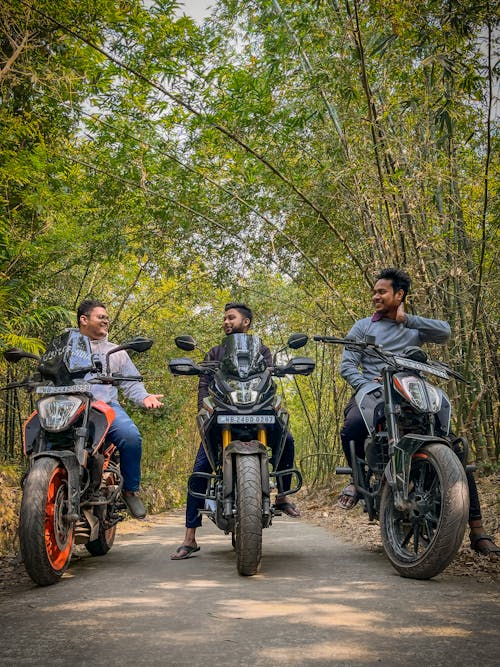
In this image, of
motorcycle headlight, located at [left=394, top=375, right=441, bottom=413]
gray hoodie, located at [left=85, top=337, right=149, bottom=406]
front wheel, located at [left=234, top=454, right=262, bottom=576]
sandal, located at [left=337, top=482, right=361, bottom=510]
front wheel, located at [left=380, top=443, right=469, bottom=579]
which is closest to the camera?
front wheel, located at [left=380, top=443, right=469, bottom=579]

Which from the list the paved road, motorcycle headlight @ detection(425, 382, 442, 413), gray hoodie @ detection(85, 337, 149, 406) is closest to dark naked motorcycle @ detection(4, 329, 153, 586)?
the paved road

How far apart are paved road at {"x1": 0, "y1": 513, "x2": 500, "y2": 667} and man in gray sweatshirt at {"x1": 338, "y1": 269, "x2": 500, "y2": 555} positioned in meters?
0.75

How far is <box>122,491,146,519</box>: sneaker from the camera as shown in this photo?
3.98m

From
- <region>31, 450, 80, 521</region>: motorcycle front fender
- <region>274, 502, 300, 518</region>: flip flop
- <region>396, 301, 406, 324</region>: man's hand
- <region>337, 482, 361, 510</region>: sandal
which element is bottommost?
<region>274, 502, 300, 518</region>: flip flop

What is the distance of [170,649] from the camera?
204cm

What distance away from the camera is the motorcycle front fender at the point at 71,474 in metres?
3.25

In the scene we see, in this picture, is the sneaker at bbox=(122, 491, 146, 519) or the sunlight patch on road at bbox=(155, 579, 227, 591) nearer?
the sunlight patch on road at bbox=(155, 579, 227, 591)

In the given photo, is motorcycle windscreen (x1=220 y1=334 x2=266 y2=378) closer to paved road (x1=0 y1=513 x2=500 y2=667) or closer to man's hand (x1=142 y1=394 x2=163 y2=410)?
man's hand (x1=142 y1=394 x2=163 y2=410)

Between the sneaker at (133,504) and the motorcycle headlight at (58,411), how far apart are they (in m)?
0.87

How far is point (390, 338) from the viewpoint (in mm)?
4086

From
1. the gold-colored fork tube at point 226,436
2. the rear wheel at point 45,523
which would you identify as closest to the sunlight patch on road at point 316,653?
the rear wheel at point 45,523

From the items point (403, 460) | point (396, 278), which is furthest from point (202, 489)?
point (396, 278)

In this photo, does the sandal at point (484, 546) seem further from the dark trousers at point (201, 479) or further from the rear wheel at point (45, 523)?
the rear wheel at point (45, 523)

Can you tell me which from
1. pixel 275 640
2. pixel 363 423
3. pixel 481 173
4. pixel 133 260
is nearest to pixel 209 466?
pixel 363 423
